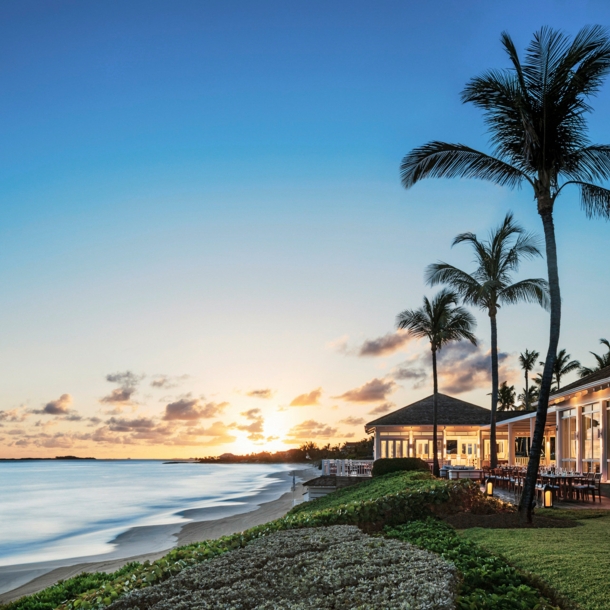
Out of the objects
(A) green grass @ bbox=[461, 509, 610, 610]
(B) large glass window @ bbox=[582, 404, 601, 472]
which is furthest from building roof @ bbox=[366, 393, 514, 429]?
(A) green grass @ bbox=[461, 509, 610, 610]

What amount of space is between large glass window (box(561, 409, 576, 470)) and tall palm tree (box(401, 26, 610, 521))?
1394 cm

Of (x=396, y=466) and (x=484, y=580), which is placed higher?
(x=484, y=580)

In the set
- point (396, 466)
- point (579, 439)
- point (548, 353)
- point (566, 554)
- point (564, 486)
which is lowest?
point (396, 466)

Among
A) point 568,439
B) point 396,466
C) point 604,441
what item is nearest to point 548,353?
point 604,441

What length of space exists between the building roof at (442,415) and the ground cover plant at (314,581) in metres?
26.6

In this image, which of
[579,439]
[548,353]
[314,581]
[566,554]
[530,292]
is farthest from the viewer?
[530,292]

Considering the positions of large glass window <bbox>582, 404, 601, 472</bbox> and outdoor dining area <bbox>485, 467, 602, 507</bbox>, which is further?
large glass window <bbox>582, 404, 601, 472</bbox>

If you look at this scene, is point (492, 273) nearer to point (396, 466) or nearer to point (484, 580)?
point (396, 466)

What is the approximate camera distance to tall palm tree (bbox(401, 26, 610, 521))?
35.7 feet

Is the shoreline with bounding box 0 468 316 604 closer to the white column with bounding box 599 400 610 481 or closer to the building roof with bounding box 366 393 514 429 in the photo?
the building roof with bounding box 366 393 514 429

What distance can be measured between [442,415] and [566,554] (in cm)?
2742

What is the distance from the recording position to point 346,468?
2602cm

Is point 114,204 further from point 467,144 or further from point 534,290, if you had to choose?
point 534,290

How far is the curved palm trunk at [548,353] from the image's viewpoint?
10.7 m
